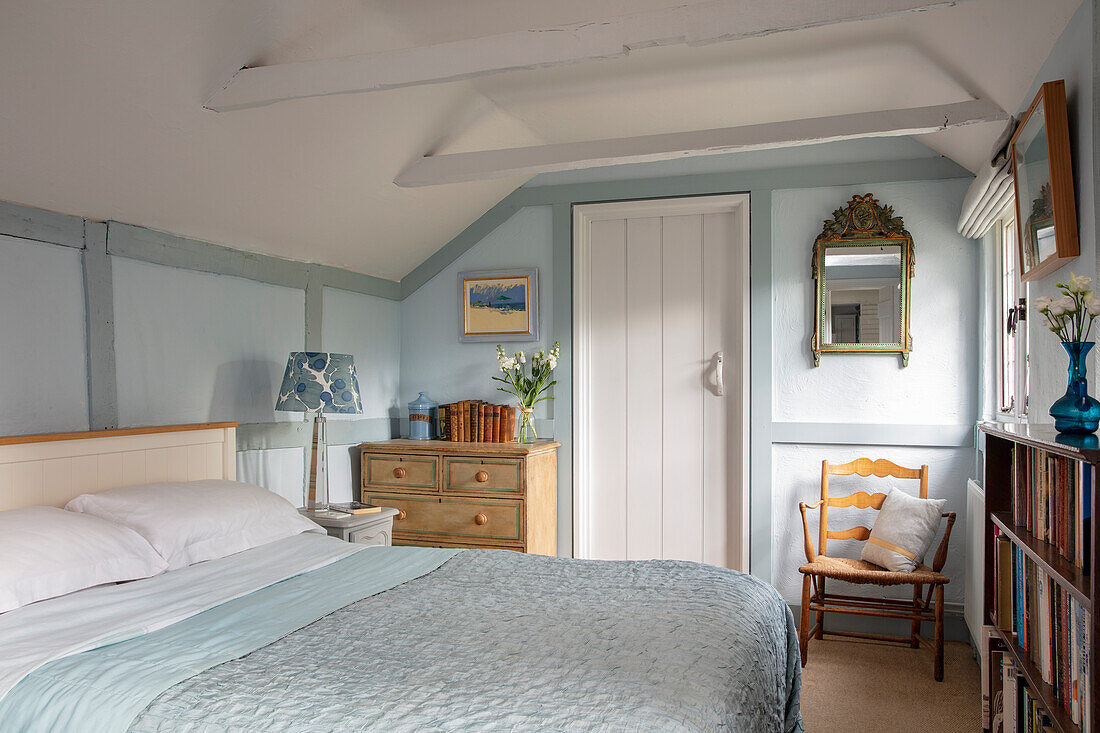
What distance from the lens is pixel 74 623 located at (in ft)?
6.07

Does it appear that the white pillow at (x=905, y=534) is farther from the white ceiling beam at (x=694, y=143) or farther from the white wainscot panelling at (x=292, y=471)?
the white wainscot panelling at (x=292, y=471)

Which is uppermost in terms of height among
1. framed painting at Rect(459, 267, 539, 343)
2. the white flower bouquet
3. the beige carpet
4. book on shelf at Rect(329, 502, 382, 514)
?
framed painting at Rect(459, 267, 539, 343)

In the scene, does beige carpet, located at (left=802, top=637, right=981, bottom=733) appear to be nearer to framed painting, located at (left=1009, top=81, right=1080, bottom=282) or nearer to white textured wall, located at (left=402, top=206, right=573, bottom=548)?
white textured wall, located at (left=402, top=206, right=573, bottom=548)

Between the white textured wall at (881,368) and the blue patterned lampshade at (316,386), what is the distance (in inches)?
86.7

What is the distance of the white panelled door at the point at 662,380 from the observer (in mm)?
4219

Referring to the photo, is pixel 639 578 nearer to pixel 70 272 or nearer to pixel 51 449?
pixel 51 449

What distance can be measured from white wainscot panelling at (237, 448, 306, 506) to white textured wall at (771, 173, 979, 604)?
2.42 m

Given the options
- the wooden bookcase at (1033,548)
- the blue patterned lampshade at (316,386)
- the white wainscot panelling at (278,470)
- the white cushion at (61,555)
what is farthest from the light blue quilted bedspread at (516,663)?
the white wainscot panelling at (278,470)

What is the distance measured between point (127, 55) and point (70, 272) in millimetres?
823

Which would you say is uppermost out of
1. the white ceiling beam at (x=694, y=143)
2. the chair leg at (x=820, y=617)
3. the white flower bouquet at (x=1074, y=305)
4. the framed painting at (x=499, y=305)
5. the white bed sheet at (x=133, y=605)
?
the white ceiling beam at (x=694, y=143)

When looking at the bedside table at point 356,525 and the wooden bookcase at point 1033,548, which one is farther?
the bedside table at point 356,525

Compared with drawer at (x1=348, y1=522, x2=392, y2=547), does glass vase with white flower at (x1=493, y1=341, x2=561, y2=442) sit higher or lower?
higher

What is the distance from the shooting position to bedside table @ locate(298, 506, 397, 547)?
319 centimetres

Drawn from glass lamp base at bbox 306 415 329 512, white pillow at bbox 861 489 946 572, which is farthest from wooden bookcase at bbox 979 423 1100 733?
glass lamp base at bbox 306 415 329 512
